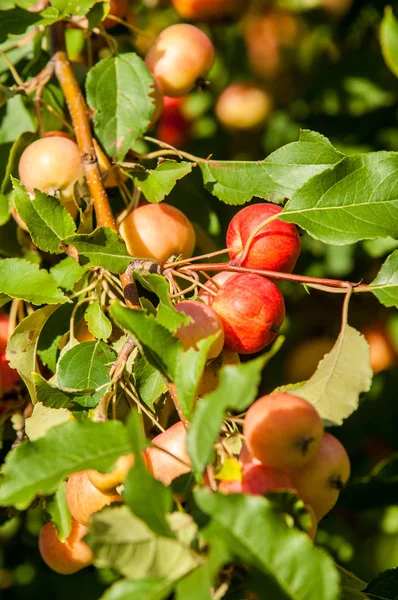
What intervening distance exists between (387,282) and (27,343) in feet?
1.89

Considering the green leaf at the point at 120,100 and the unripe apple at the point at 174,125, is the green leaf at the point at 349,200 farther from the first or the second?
A: the unripe apple at the point at 174,125

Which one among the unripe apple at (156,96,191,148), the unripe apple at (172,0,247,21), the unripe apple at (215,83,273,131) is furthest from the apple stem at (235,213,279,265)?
the unripe apple at (156,96,191,148)

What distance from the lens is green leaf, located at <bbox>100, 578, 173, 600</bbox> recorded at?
2.22 ft

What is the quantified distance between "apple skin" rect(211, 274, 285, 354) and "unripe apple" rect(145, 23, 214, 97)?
52 cm

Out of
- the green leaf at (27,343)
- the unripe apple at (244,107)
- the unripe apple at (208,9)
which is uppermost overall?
the unripe apple at (208,9)

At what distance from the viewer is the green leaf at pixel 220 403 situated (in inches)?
28.6

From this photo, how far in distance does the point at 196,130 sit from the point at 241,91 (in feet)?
0.98

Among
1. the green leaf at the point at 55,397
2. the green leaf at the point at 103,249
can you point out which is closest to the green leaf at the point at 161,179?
the green leaf at the point at 103,249

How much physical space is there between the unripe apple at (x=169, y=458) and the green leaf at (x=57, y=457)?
0.12 m

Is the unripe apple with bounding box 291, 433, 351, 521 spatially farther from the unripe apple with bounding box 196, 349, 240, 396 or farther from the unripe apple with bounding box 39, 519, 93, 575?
the unripe apple with bounding box 39, 519, 93, 575

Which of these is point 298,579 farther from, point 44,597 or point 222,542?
point 44,597

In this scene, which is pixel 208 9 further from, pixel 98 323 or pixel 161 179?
pixel 98 323

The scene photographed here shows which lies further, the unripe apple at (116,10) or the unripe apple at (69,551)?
the unripe apple at (116,10)

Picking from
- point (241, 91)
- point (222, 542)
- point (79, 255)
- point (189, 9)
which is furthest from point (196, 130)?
point (222, 542)
